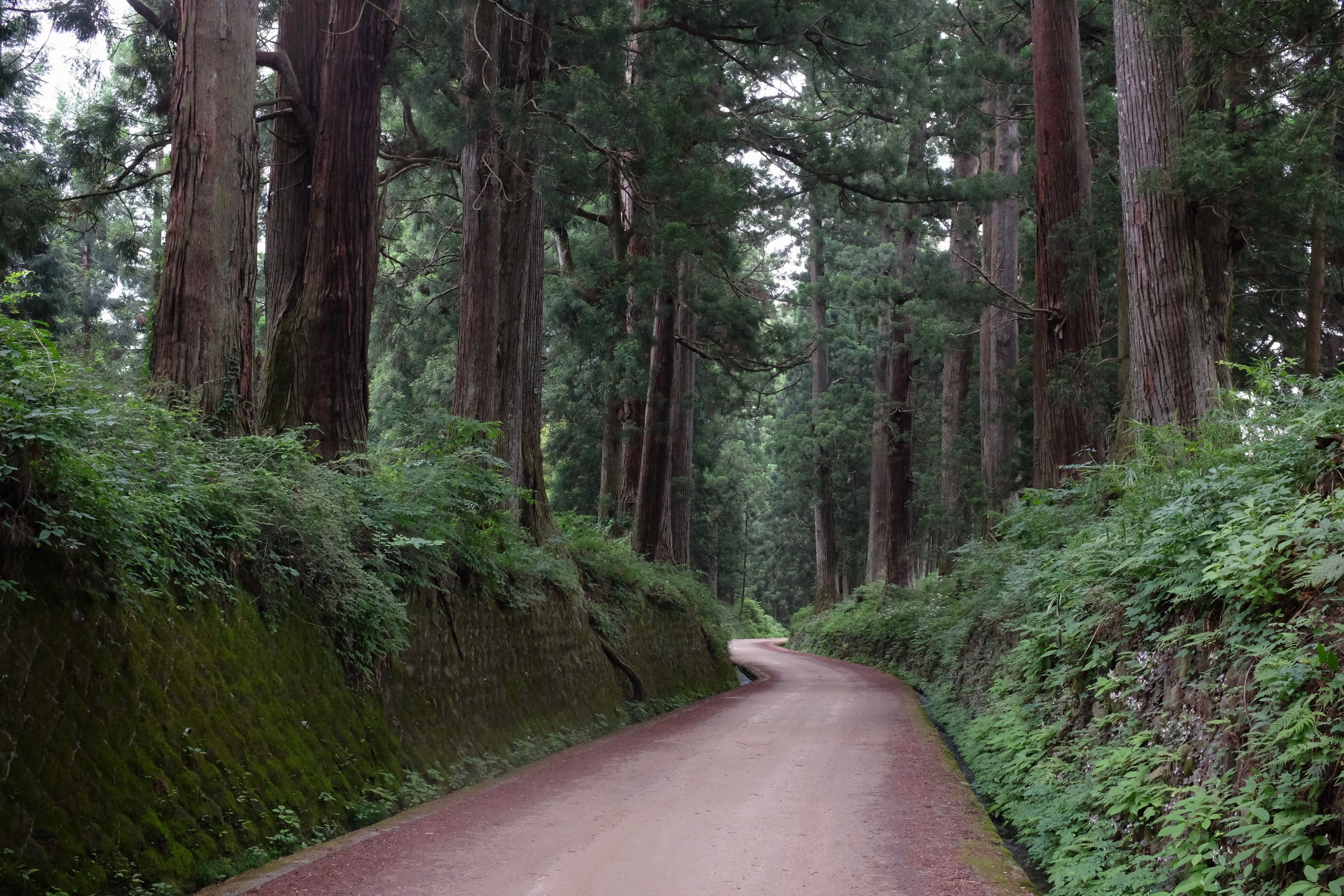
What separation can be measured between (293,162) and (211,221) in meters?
3.00

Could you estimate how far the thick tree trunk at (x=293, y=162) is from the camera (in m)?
10.5

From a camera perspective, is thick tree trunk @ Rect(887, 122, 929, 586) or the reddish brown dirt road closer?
the reddish brown dirt road

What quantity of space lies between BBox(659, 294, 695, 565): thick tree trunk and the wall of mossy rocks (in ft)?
41.9

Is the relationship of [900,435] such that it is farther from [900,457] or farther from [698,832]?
[698,832]

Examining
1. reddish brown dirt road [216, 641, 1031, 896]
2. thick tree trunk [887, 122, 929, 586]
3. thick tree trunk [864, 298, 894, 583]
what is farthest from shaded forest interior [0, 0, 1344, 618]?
reddish brown dirt road [216, 641, 1031, 896]

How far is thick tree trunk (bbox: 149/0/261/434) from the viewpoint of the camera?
7855 mm

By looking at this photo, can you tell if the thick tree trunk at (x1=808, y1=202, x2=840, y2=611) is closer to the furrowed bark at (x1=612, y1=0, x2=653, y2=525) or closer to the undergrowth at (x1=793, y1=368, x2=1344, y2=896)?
the furrowed bark at (x1=612, y1=0, x2=653, y2=525)

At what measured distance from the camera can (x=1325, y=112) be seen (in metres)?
9.50

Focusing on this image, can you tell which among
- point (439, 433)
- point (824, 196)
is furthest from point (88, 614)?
point (824, 196)

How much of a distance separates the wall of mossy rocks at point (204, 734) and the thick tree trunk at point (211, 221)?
90.0 inches

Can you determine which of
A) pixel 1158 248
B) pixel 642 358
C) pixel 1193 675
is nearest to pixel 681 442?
pixel 642 358

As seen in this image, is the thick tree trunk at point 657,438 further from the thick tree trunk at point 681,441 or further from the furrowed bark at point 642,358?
the thick tree trunk at point 681,441

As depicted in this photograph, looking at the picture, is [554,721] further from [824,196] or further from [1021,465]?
[1021,465]

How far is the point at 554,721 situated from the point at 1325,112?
32.5 ft
